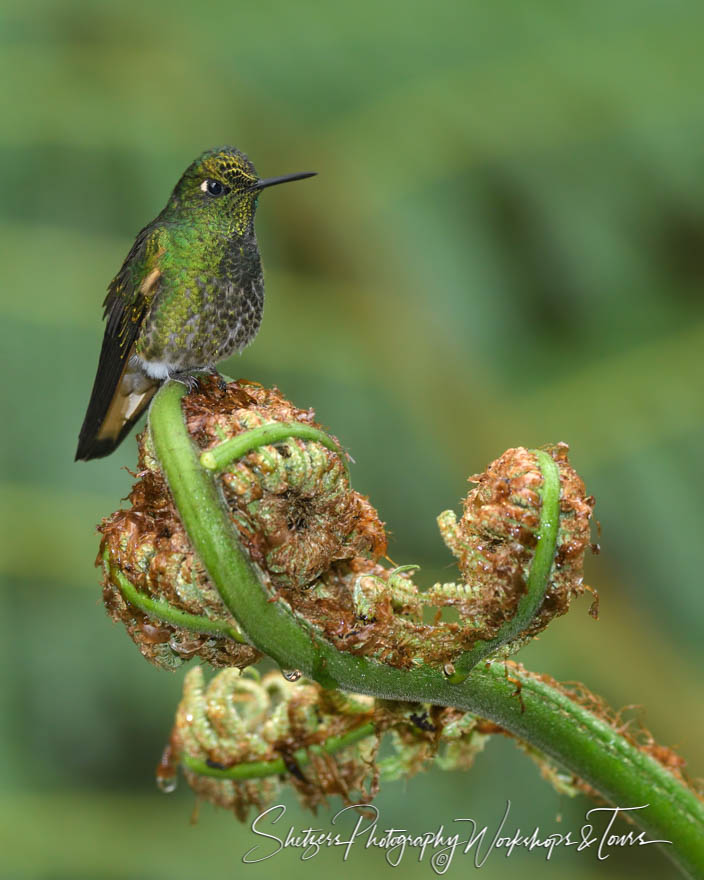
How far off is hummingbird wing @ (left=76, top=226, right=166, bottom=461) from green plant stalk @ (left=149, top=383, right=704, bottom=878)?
0.69m

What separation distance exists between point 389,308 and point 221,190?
1.27 meters

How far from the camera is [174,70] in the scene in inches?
167

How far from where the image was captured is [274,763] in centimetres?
172

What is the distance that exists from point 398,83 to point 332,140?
1.09 feet

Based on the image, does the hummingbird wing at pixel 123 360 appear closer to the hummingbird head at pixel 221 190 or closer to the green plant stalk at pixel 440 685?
the hummingbird head at pixel 221 190

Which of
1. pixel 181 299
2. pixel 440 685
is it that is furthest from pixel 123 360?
pixel 440 685

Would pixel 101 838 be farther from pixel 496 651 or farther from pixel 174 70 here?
pixel 174 70

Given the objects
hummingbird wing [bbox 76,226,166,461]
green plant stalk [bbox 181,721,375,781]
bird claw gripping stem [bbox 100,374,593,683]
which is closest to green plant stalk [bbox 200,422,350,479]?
bird claw gripping stem [bbox 100,374,593,683]

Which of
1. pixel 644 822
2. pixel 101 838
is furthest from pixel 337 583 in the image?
pixel 101 838

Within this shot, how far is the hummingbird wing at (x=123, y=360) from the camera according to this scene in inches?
86.9

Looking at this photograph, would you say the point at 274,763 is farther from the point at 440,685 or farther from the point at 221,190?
the point at 221,190

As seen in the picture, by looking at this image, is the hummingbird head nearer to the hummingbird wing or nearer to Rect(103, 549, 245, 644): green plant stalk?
the hummingbird wing

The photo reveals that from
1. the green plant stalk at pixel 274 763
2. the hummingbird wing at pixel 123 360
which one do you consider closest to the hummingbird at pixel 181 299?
the hummingbird wing at pixel 123 360

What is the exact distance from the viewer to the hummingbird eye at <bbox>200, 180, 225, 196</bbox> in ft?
8.32
